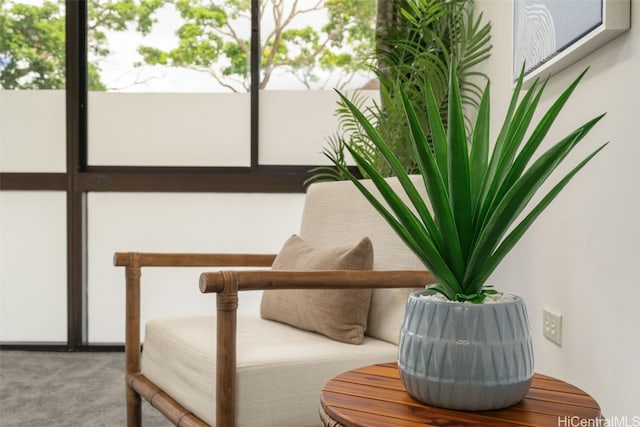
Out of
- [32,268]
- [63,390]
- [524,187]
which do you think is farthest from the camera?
[32,268]

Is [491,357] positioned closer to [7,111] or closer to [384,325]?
[384,325]

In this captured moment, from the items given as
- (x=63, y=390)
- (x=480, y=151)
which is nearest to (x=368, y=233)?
(x=480, y=151)

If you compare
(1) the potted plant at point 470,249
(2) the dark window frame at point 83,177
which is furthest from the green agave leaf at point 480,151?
(2) the dark window frame at point 83,177

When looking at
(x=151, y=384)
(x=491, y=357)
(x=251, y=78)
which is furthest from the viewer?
(x=251, y=78)

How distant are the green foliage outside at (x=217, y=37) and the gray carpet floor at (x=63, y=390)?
1406mm

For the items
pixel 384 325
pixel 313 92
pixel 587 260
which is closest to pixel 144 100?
pixel 313 92

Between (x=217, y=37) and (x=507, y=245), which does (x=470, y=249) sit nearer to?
(x=507, y=245)

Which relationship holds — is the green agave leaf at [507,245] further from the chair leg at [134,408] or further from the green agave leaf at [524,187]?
the chair leg at [134,408]

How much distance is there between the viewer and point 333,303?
5.55 ft

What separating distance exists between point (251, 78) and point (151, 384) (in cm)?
190

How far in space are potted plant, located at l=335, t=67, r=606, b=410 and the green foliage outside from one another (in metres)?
2.42

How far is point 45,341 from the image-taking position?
11.3 ft

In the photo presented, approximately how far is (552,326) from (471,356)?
893 mm

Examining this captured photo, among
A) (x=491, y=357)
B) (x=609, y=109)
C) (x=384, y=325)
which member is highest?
(x=609, y=109)
